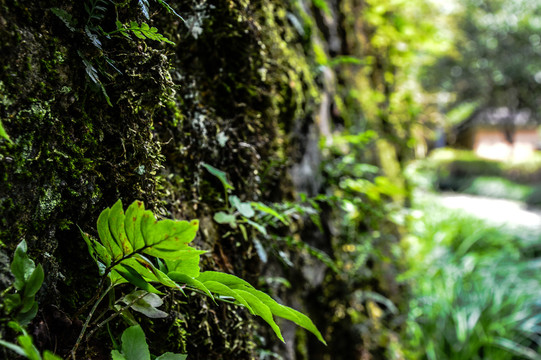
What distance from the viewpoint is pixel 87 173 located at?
75 cm

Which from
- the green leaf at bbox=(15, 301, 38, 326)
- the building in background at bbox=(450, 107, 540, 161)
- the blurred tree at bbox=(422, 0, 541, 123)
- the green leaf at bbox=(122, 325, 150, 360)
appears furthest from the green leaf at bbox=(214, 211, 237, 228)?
the building in background at bbox=(450, 107, 540, 161)

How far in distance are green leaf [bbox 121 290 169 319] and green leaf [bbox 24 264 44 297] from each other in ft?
0.52

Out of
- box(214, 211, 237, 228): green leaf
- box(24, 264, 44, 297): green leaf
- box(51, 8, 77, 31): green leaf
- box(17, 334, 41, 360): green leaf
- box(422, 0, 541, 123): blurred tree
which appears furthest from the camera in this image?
box(422, 0, 541, 123): blurred tree

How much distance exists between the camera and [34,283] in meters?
0.58

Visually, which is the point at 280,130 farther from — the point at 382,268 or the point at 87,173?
the point at 382,268

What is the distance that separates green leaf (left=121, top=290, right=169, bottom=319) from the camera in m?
0.70

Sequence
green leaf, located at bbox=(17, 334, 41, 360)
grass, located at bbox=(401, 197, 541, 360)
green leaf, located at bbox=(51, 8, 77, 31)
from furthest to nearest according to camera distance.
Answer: grass, located at bbox=(401, 197, 541, 360) → green leaf, located at bbox=(51, 8, 77, 31) → green leaf, located at bbox=(17, 334, 41, 360)

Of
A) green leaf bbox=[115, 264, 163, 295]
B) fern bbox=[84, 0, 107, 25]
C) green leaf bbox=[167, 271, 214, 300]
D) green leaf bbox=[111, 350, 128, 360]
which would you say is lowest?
green leaf bbox=[111, 350, 128, 360]

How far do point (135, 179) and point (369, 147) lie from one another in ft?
6.70

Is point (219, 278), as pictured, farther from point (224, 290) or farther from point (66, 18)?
point (66, 18)

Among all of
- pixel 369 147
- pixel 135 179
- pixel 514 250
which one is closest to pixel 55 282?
pixel 135 179

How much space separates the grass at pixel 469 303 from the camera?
2.75 meters

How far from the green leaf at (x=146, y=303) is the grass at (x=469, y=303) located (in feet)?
5.72

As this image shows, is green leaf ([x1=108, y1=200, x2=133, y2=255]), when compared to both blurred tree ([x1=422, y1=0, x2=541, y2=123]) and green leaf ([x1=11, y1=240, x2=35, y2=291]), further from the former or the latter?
blurred tree ([x1=422, y1=0, x2=541, y2=123])
